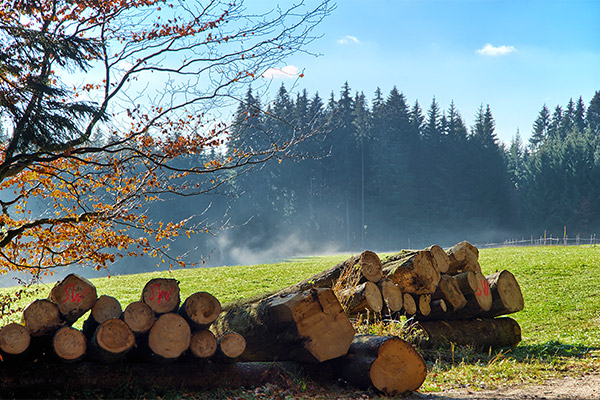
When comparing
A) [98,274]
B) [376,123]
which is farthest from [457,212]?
[98,274]

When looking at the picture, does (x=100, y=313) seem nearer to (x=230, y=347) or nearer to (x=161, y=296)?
(x=161, y=296)

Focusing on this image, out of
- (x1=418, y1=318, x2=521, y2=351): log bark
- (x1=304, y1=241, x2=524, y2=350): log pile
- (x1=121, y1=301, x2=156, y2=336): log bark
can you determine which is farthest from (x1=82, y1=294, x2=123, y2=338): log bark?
(x1=418, y1=318, x2=521, y2=351): log bark

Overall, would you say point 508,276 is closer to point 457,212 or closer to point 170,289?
point 170,289

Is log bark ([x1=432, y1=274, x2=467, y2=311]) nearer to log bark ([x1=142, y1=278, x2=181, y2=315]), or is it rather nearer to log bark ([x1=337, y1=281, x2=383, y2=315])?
log bark ([x1=337, y1=281, x2=383, y2=315])

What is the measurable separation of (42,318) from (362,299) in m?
4.64

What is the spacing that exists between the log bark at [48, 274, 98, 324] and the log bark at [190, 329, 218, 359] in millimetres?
1214

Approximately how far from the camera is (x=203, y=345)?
581 centimetres

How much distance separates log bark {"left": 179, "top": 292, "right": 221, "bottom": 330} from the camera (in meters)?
5.85

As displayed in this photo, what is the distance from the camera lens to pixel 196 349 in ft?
19.0

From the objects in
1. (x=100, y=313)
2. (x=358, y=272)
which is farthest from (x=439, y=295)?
(x=100, y=313)

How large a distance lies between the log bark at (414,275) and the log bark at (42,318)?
5.40 metres

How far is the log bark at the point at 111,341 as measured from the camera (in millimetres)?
5387

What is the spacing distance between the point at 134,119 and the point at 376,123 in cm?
5797

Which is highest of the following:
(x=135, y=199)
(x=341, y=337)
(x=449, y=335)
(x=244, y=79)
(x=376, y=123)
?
(x=376, y=123)
